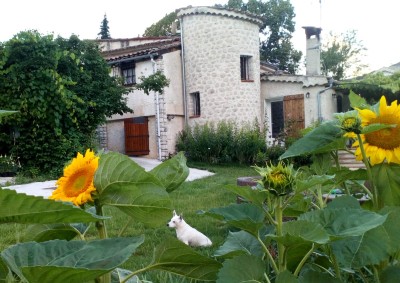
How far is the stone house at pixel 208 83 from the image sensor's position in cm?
1683

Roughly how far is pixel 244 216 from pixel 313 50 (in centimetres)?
1725

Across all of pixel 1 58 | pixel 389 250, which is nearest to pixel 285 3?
pixel 1 58

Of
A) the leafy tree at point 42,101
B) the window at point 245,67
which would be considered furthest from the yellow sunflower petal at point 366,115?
the window at point 245,67

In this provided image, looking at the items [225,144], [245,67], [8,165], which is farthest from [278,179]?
[245,67]

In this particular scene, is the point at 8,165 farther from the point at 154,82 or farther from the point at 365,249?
the point at 365,249

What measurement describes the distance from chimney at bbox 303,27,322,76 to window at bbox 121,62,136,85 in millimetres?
5923

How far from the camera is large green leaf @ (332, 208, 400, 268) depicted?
817 millimetres

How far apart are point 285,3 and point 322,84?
50.1 ft

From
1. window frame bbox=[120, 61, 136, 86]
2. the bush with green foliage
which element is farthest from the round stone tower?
window frame bbox=[120, 61, 136, 86]

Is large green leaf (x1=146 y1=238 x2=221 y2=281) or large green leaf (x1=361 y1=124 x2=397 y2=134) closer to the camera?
large green leaf (x1=146 y1=238 x2=221 y2=281)

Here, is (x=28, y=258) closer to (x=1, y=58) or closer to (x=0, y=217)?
(x=0, y=217)

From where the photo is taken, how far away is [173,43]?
17547 mm

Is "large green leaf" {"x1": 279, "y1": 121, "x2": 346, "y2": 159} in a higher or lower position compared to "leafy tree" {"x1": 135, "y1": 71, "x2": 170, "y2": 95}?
lower

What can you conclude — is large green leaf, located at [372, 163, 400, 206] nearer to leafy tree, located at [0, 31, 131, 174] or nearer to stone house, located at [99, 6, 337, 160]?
leafy tree, located at [0, 31, 131, 174]
